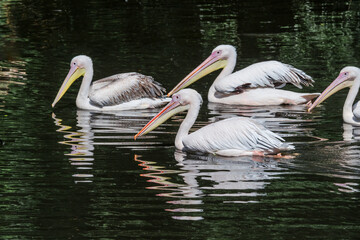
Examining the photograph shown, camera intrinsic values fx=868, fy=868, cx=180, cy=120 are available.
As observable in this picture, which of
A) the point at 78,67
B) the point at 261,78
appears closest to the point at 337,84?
the point at 261,78

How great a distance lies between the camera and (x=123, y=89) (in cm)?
1095

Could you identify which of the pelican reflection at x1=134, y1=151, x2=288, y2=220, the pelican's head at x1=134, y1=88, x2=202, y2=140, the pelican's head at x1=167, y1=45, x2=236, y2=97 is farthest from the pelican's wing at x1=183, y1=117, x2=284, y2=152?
the pelican's head at x1=167, y1=45, x2=236, y2=97

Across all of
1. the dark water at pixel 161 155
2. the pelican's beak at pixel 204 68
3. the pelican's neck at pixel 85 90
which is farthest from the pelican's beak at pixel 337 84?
the pelican's neck at pixel 85 90

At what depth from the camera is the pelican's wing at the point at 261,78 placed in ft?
36.7

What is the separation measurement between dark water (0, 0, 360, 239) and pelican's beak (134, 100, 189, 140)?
0.47 feet

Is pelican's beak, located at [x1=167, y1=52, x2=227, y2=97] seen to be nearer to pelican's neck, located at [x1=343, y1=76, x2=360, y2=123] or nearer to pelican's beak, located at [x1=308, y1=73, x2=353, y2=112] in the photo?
pelican's beak, located at [x1=308, y1=73, x2=353, y2=112]

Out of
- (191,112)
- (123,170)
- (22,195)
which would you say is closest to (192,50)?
(191,112)

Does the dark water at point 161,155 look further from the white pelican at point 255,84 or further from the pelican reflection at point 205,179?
the white pelican at point 255,84

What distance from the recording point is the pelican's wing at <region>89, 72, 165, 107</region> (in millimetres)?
10906

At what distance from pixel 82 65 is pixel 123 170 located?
3.97 meters

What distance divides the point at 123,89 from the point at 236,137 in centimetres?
331

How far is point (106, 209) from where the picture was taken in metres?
6.28

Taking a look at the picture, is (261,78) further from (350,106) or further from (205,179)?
(205,179)

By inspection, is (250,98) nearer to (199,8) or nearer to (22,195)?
(22,195)
